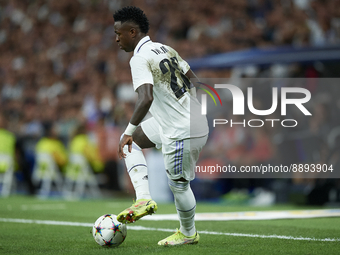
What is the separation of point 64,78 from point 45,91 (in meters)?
0.83

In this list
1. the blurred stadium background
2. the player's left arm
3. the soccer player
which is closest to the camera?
the player's left arm

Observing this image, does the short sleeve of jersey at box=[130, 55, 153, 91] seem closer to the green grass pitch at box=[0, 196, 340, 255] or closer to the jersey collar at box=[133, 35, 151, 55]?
the jersey collar at box=[133, 35, 151, 55]

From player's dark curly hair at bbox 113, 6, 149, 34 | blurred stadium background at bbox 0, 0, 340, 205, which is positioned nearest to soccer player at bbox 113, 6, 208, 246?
player's dark curly hair at bbox 113, 6, 149, 34

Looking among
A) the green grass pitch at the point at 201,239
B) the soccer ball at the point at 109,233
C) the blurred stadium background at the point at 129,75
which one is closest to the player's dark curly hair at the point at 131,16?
the soccer ball at the point at 109,233

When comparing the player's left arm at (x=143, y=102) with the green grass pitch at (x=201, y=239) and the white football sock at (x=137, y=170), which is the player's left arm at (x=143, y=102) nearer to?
the white football sock at (x=137, y=170)

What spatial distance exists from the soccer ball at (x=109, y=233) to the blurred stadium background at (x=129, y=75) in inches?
218

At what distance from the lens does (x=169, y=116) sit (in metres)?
4.38

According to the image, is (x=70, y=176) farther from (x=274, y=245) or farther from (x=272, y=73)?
(x=274, y=245)

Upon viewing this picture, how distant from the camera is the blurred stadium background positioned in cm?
955

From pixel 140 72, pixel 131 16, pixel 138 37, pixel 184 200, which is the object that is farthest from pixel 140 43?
pixel 184 200

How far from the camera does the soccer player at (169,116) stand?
426cm

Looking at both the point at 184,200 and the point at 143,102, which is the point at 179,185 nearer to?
the point at 184,200

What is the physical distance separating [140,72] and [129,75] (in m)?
11.1

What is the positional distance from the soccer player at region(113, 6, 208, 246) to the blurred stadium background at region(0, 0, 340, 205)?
5.27 metres
